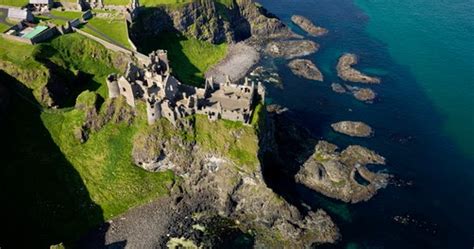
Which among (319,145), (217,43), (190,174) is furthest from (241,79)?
(190,174)

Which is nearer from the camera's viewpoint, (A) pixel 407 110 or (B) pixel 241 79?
(A) pixel 407 110

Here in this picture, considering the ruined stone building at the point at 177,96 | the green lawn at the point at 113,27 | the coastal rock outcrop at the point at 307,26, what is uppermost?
the green lawn at the point at 113,27

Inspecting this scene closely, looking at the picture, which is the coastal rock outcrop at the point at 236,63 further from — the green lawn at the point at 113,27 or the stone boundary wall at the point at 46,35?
the stone boundary wall at the point at 46,35

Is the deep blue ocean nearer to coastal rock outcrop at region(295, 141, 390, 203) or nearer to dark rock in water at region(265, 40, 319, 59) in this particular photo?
coastal rock outcrop at region(295, 141, 390, 203)

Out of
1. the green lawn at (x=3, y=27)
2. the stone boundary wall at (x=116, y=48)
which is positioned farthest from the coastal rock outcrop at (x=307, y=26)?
the green lawn at (x=3, y=27)

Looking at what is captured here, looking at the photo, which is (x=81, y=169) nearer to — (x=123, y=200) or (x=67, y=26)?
(x=123, y=200)

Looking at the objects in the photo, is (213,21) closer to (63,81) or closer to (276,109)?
(276,109)
